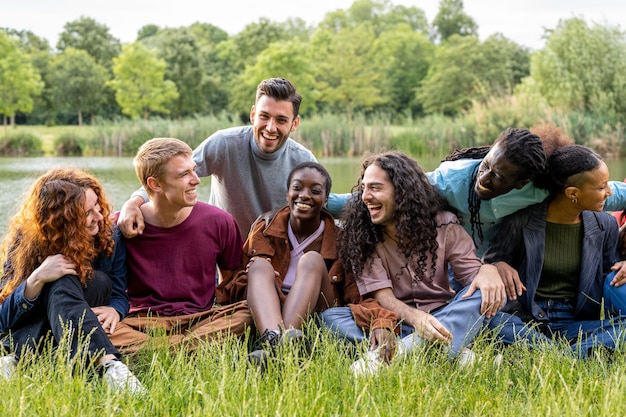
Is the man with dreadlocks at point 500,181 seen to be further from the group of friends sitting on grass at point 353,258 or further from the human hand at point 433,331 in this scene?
the human hand at point 433,331

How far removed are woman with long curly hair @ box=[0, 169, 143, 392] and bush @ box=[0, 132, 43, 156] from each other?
1973cm

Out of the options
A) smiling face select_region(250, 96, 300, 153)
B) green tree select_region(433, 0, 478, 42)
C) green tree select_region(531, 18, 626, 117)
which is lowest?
smiling face select_region(250, 96, 300, 153)

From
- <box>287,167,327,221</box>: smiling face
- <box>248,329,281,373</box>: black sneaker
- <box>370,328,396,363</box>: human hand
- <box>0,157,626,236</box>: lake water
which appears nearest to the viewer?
<box>248,329,281,373</box>: black sneaker

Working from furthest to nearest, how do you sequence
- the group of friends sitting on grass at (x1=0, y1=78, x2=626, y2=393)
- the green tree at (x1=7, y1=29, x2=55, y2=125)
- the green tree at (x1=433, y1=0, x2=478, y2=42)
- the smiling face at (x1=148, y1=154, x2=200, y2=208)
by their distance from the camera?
the green tree at (x1=433, y1=0, x2=478, y2=42) < the green tree at (x1=7, y1=29, x2=55, y2=125) < the smiling face at (x1=148, y1=154, x2=200, y2=208) < the group of friends sitting on grass at (x1=0, y1=78, x2=626, y2=393)

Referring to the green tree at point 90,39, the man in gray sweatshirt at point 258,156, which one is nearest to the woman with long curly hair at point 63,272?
the man in gray sweatshirt at point 258,156

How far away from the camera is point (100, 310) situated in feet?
10.7

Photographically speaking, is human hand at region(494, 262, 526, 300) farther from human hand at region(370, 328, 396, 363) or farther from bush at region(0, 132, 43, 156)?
bush at region(0, 132, 43, 156)

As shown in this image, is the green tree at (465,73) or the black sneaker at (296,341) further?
the green tree at (465,73)

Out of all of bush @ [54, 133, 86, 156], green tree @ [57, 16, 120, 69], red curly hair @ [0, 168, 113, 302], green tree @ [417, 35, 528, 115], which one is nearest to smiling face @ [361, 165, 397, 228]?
red curly hair @ [0, 168, 113, 302]

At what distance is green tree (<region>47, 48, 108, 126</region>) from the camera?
1570 inches

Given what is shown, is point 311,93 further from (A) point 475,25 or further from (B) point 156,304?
(B) point 156,304

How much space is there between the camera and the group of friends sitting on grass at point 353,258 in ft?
10.4

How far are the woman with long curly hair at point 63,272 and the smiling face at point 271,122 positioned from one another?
3.98 feet

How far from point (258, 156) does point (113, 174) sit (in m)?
10.8
